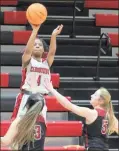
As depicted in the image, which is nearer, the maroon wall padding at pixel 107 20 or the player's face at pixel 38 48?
Answer: the player's face at pixel 38 48

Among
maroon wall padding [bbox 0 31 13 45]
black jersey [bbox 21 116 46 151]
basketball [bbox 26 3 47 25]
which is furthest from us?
maroon wall padding [bbox 0 31 13 45]

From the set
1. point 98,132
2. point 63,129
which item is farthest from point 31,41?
point 63,129

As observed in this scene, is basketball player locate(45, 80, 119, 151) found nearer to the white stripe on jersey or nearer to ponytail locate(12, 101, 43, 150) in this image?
the white stripe on jersey

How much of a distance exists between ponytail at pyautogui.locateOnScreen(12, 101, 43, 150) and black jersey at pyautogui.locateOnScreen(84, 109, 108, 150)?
953mm

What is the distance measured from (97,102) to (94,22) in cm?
292

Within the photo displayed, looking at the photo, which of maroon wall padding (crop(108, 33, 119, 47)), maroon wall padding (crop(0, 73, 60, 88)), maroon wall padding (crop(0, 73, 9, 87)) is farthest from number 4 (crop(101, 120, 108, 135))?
maroon wall padding (crop(108, 33, 119, 47))

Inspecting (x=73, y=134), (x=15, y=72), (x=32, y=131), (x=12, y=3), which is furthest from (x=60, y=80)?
(x=32, y=131)

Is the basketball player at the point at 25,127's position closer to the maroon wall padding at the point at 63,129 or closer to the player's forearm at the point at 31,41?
the player's forearm at the point at 31,41

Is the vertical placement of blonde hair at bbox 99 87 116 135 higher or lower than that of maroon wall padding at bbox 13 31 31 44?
lower

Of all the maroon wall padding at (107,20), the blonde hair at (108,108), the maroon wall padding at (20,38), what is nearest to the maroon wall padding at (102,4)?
the maroon wall padding at (107,20)

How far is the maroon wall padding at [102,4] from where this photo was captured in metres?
7.67

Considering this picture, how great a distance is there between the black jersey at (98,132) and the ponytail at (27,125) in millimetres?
953

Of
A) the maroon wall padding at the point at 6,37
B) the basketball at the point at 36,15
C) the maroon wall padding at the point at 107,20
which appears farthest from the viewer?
the maroon wall padding at the point at 107,20

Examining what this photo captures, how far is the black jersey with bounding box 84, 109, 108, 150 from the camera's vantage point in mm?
4621
